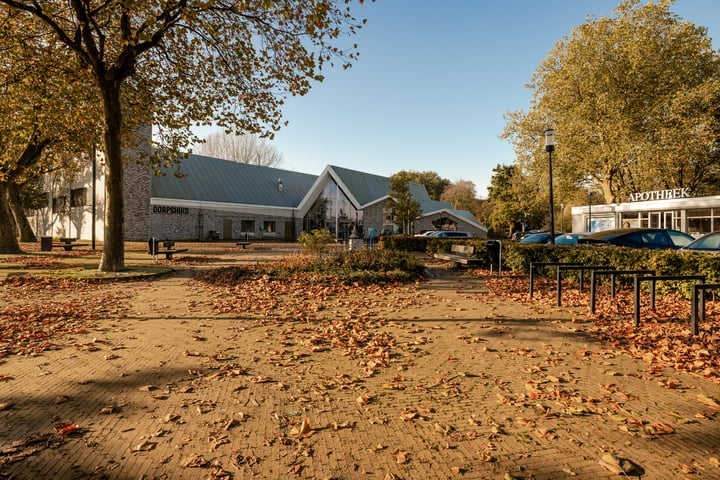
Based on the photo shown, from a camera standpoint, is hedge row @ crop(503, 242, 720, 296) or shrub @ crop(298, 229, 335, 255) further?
shrub @ crop(298, 229, 335, 255)

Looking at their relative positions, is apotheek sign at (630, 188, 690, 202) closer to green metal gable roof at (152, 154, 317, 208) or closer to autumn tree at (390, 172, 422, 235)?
autumn tree at (390, 172, 422, 235)

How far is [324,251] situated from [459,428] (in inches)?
402

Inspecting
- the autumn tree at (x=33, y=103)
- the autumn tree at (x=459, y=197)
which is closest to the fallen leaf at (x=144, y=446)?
the autumn tree at (x=33, y=103)

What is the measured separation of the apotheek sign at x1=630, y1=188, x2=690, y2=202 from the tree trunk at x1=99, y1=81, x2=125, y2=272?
97.0 feet

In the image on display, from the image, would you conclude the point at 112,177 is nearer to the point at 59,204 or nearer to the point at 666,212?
the point at 666,212

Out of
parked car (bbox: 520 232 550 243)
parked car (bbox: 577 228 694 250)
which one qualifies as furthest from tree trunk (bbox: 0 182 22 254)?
parked car (bbox: 577 228 694 250)

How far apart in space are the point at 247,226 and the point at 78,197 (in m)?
14.1

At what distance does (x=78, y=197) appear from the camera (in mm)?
32438

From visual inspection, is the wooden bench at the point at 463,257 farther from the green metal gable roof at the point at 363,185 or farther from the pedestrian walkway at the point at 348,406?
the green metal gable roof at the point at 363,185

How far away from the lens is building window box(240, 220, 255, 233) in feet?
121

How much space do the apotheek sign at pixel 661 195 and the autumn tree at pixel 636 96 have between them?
109 cm

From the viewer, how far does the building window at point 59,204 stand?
33.9 m

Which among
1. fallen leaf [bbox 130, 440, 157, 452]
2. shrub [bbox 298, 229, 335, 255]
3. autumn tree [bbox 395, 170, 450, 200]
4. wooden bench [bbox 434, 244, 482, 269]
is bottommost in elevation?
fallen leaf [bbox 130, 440, 157, 452]

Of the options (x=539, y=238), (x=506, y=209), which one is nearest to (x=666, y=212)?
(x=539, y=238)
